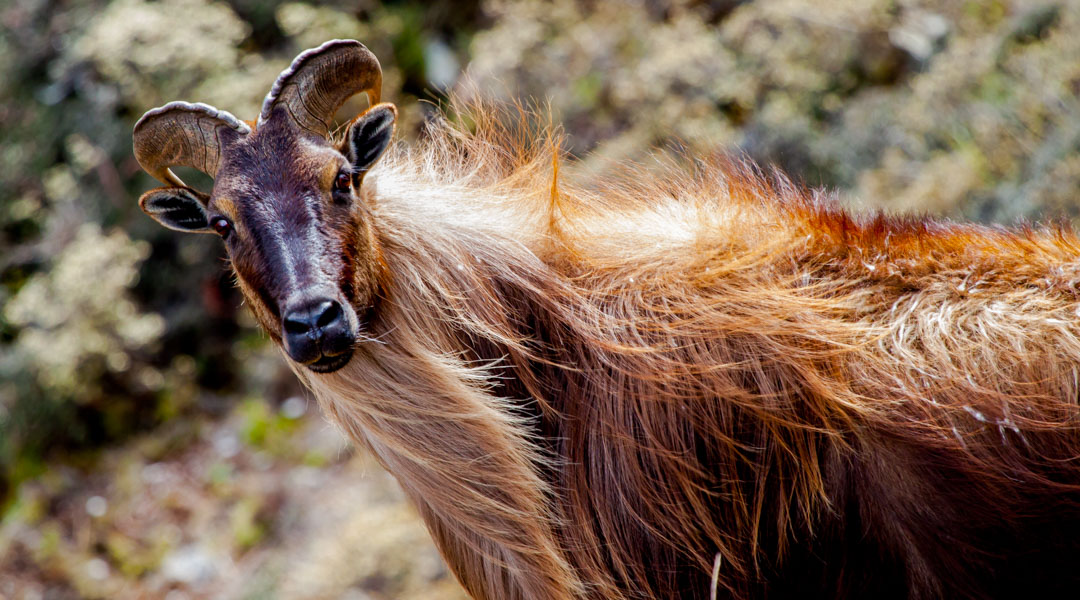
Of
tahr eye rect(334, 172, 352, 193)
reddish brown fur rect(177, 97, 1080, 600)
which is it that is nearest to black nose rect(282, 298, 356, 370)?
reddish brown fur rect(177, 97, 1080, 600)

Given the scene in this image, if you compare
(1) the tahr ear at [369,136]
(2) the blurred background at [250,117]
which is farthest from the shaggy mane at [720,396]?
(2) the blurred background at [250,117]

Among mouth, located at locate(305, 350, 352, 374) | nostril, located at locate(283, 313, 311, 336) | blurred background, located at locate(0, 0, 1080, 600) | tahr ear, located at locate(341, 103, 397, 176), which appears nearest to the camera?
nostril, located at locate(283, 313, 311, 336)

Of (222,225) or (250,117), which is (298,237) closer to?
(222,225)

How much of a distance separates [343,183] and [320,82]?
384mm

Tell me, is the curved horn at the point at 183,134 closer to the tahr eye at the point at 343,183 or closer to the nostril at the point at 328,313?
the tahr eye at the point at 343,183

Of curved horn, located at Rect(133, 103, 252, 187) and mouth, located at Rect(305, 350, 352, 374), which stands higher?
curved horn, located at Rect(133, 103, 252, 187)

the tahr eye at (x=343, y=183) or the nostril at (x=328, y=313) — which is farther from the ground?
the tahr eye at (x=343, y=183)

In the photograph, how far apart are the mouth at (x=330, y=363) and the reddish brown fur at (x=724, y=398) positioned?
0.13 meters

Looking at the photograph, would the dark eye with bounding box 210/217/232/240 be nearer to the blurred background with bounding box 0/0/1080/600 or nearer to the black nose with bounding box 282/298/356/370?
the black nose with bounding box 282/298/356/370

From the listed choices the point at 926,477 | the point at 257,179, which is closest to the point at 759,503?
the point at 926,477

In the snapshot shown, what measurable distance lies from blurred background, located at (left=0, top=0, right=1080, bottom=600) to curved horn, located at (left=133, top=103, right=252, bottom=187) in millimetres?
3371

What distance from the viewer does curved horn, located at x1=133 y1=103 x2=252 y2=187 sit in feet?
9.71

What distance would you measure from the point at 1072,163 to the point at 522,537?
4498 mm

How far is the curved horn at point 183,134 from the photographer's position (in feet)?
9.71
